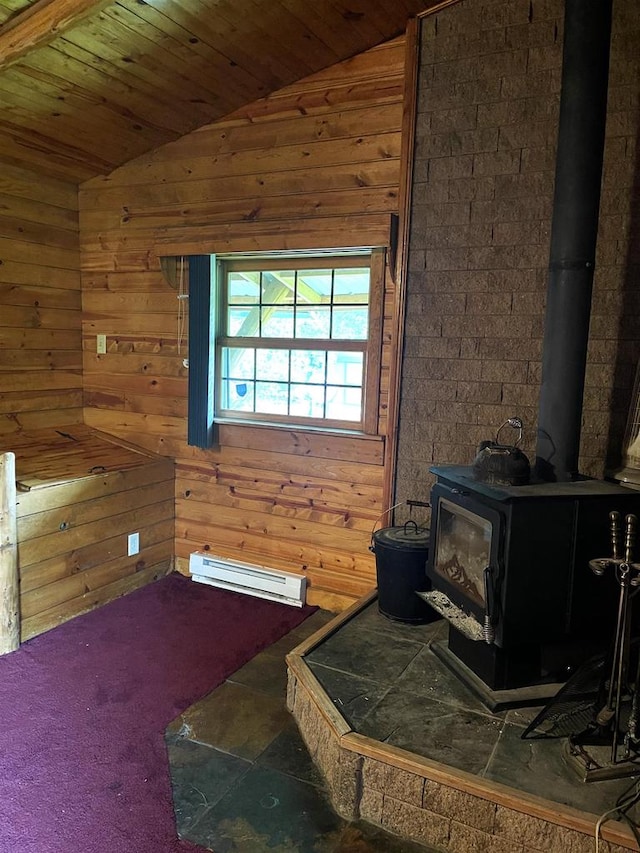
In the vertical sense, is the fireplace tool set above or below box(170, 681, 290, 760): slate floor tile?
above

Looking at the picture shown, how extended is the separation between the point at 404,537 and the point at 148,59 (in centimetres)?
241

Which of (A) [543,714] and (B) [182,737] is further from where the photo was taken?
(B) [182,737]

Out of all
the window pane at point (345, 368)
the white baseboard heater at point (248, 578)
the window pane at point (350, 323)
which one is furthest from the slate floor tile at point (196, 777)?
the window pane at point (350, 323)

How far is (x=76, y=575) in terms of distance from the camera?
314 centimetres

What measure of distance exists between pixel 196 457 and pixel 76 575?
3.03ft

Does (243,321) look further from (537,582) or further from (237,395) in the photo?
(537,582)

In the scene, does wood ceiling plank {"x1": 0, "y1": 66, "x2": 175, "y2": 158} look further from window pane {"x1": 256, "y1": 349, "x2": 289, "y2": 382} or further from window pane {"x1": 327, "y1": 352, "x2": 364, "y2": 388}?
window pane {"x1": 327, "y1": 352, "x2": 364, "y2": 388}

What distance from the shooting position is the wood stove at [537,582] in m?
1.94

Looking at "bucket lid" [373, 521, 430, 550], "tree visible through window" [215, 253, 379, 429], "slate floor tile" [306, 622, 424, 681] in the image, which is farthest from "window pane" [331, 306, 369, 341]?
"slate floor tile" [306, 622, 424, 681]

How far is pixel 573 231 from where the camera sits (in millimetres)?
2188

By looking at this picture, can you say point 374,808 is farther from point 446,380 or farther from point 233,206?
point 233,206

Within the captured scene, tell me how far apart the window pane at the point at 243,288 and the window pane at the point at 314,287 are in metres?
0.28

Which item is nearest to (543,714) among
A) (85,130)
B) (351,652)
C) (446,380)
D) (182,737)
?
(351,652)

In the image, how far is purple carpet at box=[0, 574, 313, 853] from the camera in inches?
70.9
